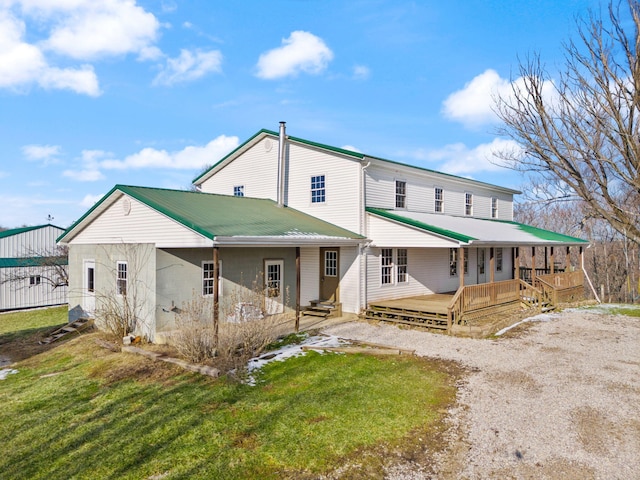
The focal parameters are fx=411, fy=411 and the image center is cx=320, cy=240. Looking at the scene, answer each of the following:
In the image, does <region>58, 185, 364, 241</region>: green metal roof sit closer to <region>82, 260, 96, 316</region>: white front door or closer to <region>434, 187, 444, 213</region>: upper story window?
<region>82, 260, 96, 316</region>: white front door

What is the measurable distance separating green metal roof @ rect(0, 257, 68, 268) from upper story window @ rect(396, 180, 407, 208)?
767 inches

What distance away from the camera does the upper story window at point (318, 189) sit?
640 inches

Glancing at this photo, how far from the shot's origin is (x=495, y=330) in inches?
500

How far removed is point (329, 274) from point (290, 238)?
4105 mm

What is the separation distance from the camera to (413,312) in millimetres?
14039

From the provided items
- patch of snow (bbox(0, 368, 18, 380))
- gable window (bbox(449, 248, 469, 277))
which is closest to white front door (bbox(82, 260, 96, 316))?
patch of snow (bbox(0, 368, 18, 380))

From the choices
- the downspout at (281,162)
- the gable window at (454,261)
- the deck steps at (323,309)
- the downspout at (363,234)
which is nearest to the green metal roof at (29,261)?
the downspout at (281,162)

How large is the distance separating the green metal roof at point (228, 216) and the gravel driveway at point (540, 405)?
3.81m

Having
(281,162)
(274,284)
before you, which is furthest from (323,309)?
(281,162)

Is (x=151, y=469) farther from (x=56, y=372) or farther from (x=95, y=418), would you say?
(x=56, y=372)


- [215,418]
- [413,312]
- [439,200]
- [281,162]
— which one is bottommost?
[215,418]

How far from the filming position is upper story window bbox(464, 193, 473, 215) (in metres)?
21.3

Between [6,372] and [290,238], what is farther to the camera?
[290,238]

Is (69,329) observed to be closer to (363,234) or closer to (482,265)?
(363,234)
